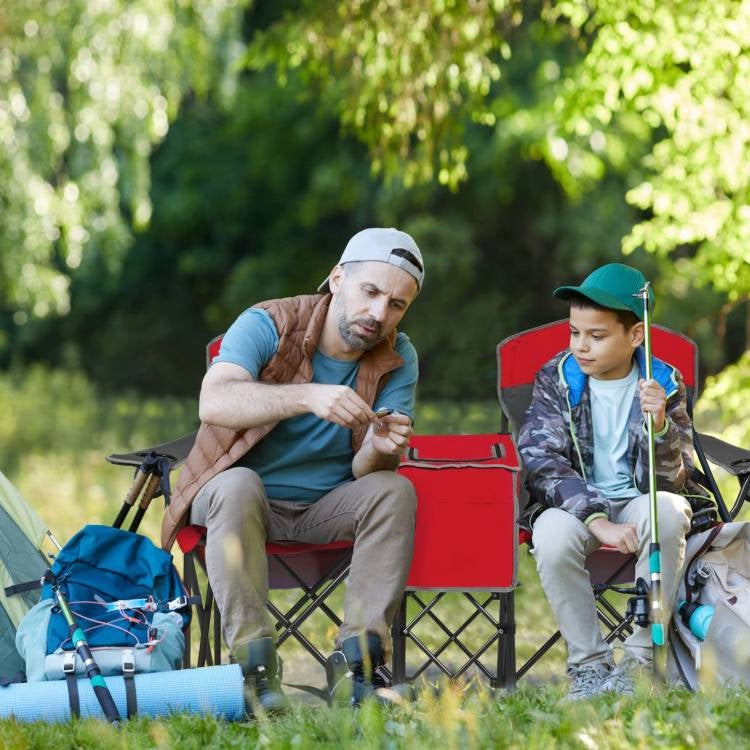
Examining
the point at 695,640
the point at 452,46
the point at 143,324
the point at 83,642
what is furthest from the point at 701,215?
the point at 143,324

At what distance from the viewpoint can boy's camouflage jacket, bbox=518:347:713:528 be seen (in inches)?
134

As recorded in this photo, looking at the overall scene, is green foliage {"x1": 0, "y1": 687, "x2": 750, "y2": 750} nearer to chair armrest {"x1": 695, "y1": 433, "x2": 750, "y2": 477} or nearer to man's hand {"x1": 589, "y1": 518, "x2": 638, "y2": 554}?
man's hand {"x1": 589, "y1": 518, "x2": 638, "y2": 554}

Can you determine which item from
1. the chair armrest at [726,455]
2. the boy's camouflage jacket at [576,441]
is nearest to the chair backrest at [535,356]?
the chair armrest at [726,455]

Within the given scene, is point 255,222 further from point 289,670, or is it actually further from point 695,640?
point 695,640

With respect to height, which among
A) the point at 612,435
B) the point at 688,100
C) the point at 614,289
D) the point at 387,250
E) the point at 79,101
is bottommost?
the point at 612,435

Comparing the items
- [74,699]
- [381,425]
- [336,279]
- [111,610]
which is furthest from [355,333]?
[74,699]

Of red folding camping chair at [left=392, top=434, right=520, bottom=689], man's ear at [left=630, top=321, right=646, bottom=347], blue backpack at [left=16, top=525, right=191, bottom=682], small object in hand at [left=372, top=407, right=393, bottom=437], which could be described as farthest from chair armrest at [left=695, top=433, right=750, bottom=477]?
blue backpack at [left=16, top=525, right=191, bottom=682]

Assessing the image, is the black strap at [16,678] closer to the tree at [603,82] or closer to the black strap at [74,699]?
the black strap at [74,699]

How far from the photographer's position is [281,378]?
3.39 metres

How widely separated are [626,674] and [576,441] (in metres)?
0.62

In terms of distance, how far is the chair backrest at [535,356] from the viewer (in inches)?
154

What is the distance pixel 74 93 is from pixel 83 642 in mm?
6703

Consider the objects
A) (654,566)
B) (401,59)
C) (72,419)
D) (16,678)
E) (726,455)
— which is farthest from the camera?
(72,419)

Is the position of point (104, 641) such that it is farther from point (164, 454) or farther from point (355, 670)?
point (164, 454)
